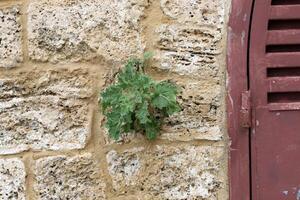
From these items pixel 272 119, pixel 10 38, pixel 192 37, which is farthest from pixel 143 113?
pixel 10 38

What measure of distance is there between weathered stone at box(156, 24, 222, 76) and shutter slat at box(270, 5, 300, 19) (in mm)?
195

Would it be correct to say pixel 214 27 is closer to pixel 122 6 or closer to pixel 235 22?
pixel 235 22

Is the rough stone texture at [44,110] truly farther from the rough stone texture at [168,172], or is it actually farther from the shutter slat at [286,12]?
the shutter slat at [286,12]

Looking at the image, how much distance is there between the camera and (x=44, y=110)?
2385 millimetres

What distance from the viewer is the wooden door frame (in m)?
2.31

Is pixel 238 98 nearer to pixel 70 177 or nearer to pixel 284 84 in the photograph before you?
pixel 284 84

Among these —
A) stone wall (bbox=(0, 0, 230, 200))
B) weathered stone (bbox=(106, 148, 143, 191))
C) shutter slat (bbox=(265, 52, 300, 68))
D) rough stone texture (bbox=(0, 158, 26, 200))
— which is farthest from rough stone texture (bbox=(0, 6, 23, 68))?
shutter slat (bbox=(265, 52, 300, 68))

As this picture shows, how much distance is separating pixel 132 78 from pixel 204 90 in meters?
0.25

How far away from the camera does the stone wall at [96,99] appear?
2.35 metres

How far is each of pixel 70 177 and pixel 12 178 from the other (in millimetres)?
194

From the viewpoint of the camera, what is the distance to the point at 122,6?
237 cm

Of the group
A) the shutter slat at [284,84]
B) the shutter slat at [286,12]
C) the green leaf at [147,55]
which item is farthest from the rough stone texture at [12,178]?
the shutter slat at [286,12]

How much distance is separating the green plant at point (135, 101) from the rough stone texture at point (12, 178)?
34cm

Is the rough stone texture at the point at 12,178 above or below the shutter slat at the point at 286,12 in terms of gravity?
below
